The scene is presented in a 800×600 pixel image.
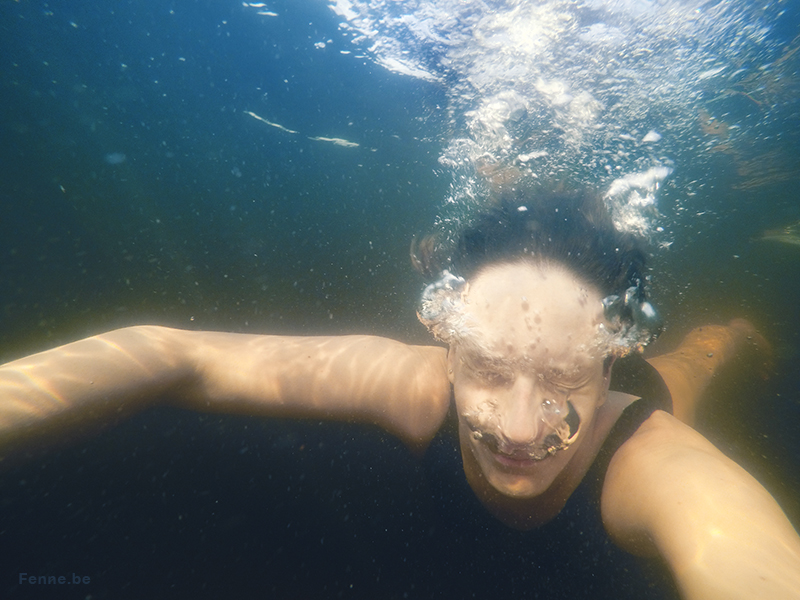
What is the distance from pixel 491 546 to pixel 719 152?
34.0ft

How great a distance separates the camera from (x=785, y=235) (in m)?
10.3

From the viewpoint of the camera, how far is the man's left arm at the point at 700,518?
1346 mm

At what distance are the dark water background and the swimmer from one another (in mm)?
1275

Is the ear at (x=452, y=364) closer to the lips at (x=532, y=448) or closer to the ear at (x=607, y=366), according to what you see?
the lips at (x=532, y=448)

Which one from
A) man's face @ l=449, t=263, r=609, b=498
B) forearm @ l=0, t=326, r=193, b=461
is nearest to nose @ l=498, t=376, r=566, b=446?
man's face @ l=449, t=263, r=609, b=498

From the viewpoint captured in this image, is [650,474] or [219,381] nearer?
[650,474]

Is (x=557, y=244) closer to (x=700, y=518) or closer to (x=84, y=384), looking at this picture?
(x=700, y=518)

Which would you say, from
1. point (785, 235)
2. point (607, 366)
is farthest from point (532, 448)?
point (785, 235)

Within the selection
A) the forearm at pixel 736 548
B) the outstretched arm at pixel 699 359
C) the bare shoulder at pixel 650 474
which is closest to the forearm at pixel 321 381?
the bare shoulder at pixel 650 474

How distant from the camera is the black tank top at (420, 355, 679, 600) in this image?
96.7 inches

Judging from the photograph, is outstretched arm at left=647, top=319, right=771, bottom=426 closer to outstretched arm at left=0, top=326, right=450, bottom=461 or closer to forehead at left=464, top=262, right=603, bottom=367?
forehead at left=464, top=262, right=603, bottom=367

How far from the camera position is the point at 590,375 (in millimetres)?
2115

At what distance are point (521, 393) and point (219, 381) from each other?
2323 millimetres

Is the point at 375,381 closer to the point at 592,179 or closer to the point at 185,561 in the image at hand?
the point at 185,561
